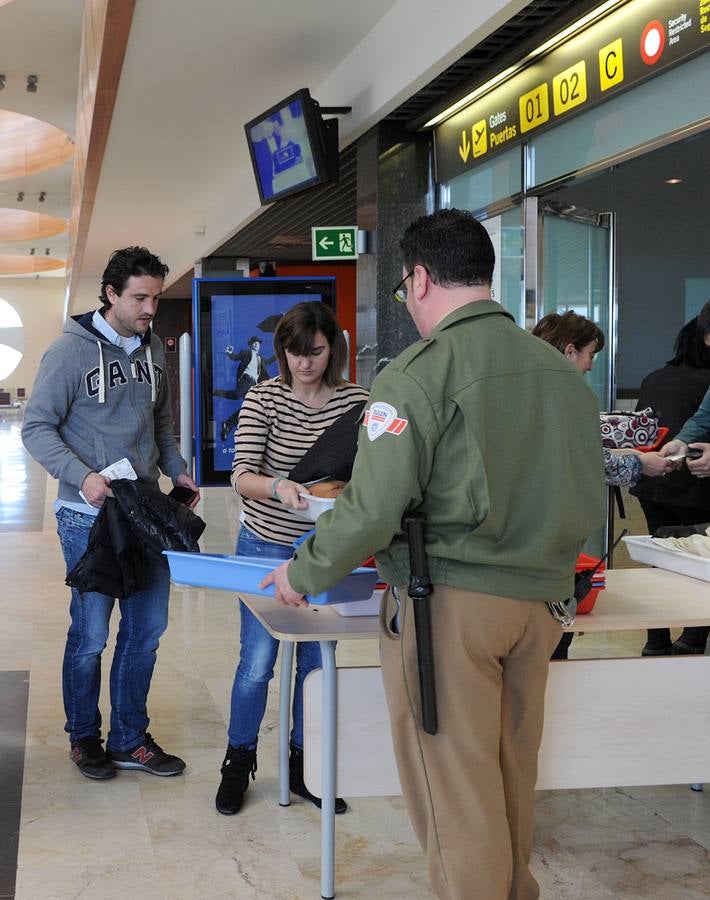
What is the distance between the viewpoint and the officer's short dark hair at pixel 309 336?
10.5 ft

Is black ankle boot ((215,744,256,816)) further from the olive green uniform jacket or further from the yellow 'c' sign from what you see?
the yellow 'c' sign

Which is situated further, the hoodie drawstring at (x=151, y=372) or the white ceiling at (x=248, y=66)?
the white ceiling at (x=248, y=66)

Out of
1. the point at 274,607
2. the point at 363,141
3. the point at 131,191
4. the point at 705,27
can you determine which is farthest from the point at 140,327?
the point at 131,191

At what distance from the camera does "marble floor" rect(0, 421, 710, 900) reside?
9.41ft

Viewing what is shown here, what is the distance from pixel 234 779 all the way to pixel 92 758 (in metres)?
0.60

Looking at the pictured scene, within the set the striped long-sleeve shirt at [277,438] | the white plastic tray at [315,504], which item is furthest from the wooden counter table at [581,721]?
the striped long-sleeve shirt at [277,438]

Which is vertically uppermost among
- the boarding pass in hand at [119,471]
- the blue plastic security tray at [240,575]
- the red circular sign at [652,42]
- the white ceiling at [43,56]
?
the white ceiling at [43,56]

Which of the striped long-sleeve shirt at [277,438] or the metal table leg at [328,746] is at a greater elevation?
the striped long-sleeve shirt at [277,438]

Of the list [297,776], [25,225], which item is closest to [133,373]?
[297,776]

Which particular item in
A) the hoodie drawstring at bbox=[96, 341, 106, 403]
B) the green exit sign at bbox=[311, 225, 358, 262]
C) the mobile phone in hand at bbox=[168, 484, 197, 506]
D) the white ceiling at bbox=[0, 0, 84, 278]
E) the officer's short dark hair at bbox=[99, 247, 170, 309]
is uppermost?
the white ceiling at bbox=[0, 0, 84, 278]

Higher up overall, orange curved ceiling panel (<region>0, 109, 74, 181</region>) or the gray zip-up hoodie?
orange curved ceiling panel (<region>0, 109, 74, 181</region>)

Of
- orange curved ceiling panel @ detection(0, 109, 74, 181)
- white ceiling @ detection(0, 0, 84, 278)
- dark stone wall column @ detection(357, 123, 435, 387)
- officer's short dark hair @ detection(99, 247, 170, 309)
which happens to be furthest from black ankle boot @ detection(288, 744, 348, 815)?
orange curved ceiling panel @ detection(0, 109, 74, 181)

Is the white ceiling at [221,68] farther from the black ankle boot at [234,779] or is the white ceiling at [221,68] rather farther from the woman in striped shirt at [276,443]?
the black ankle boot at [234,779]

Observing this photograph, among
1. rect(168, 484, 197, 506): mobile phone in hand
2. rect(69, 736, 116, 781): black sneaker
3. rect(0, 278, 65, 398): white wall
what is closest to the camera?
rect(69, 736, 116, 781): black sneaker
